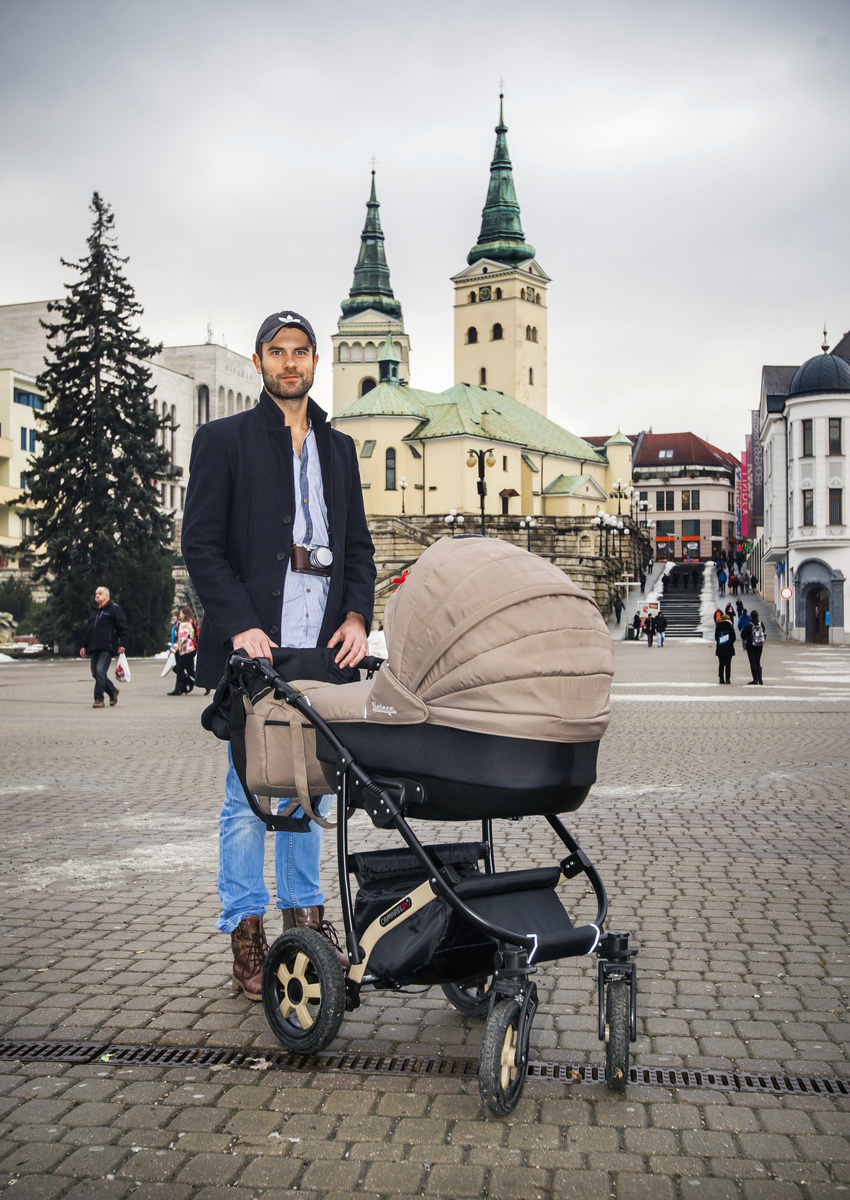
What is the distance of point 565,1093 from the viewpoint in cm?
379

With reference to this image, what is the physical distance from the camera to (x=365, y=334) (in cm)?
11394

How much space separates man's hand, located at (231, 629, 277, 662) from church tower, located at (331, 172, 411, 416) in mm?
108661

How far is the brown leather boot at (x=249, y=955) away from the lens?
4680mm

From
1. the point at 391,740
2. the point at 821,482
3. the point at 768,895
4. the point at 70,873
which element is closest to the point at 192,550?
the point at 391,740

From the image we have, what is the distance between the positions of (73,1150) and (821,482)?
5782 cm

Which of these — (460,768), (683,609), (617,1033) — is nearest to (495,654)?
(460,768)

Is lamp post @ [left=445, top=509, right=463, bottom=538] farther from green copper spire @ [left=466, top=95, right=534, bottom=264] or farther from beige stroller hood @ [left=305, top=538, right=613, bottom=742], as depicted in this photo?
beige stroller hood @ [left=305, top=538, right=613, bottom=742]

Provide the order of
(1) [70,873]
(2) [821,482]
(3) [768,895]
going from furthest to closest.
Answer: (2) [821,482] → (1) [70,873] → (3) [768,895]

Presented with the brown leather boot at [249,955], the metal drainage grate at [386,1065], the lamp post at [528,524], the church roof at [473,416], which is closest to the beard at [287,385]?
the brown leather boot at [249,955]

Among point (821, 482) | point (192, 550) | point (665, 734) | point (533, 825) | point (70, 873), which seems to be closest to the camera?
point (192, 550)

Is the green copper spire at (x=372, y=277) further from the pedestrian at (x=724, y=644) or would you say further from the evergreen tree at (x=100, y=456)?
the pedestrian at (x=724, y=644)

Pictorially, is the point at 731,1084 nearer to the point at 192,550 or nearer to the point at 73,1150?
the point at 73,1150

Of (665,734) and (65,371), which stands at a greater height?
(65,371)

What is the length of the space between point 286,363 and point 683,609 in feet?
206
